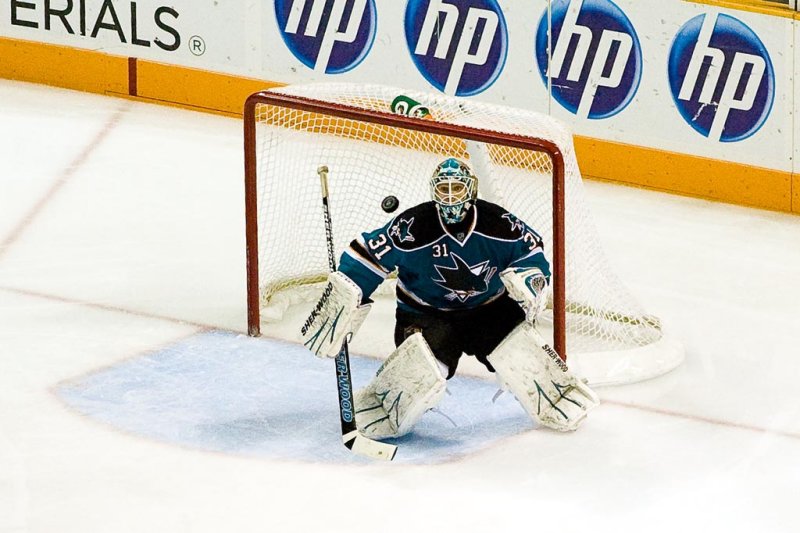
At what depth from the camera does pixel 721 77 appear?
7254 mm

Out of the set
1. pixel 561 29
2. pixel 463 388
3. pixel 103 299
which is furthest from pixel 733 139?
pixel 103 299

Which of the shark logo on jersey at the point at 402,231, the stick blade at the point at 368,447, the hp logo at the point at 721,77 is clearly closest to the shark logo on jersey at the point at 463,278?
the shark logo on jersey at the point at 402,231

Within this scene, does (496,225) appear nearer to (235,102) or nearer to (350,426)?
(350,426)

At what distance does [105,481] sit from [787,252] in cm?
328

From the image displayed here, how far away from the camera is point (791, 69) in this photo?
282 inches

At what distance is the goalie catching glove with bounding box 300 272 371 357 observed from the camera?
16.5 ft

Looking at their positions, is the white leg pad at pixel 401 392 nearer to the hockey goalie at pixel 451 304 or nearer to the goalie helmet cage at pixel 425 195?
the hockey goalie at pixel 451 304

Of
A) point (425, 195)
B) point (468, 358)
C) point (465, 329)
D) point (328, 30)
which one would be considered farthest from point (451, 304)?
point (328, 30)

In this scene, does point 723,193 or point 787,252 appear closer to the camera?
point 787,252

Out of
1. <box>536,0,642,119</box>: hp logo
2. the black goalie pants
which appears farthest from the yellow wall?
the black goalie pants

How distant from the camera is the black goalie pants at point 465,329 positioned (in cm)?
520

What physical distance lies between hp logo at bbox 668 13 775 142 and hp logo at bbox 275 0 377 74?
1.49 meters

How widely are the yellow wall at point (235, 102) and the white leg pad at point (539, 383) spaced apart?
255 cm

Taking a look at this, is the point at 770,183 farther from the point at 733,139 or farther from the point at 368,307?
the point at 368,307
